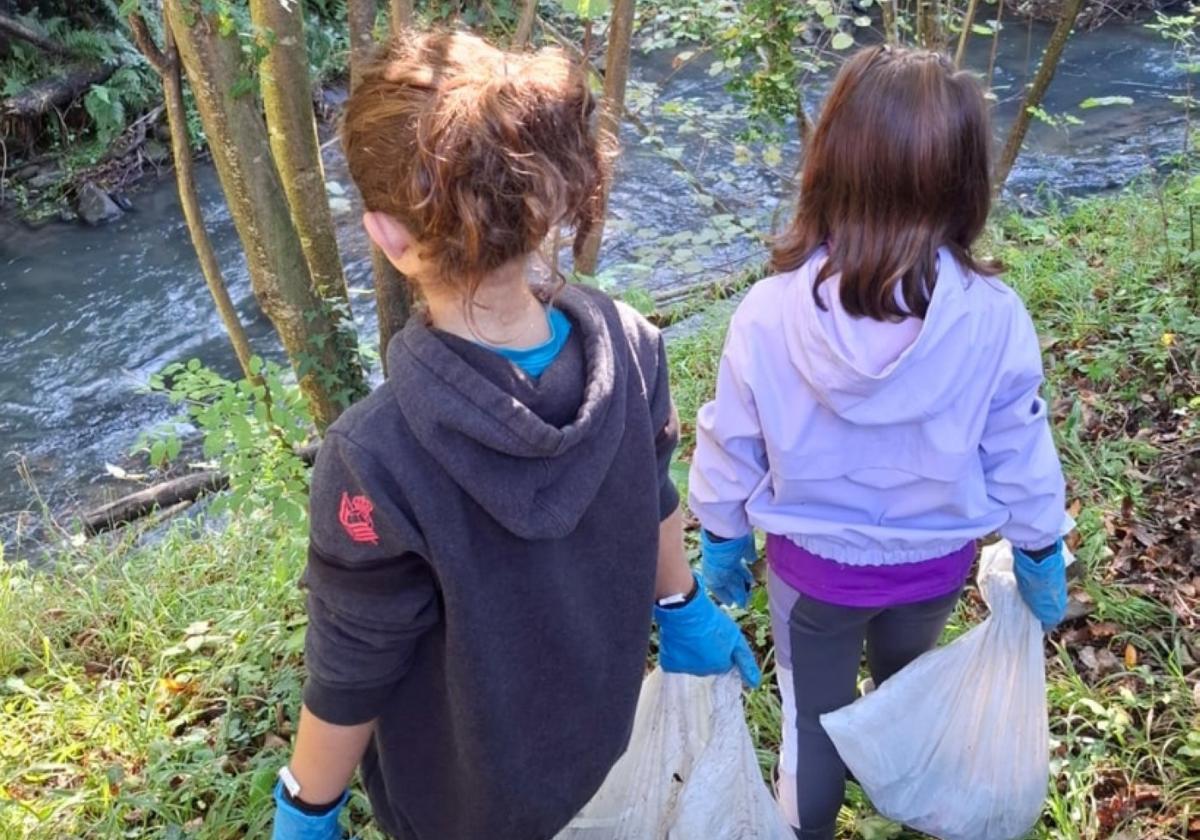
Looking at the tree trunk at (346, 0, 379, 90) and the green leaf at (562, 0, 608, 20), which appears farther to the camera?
the tree trunk at (346, 0, 379, 90)

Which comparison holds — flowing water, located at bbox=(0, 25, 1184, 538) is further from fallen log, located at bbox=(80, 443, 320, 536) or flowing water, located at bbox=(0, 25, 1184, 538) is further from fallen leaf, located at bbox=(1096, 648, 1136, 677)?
fallen leaf, located at bbox=(1096, 648, 1136, 677)

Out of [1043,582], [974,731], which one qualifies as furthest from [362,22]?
[974,731]

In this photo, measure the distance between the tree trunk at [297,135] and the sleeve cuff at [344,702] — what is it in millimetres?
1881

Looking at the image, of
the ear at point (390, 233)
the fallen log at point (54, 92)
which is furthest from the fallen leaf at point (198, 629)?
the fallen log at point (54, 92)

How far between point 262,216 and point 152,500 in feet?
6.94

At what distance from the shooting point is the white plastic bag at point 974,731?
1744mm

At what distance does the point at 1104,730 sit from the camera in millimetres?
2168

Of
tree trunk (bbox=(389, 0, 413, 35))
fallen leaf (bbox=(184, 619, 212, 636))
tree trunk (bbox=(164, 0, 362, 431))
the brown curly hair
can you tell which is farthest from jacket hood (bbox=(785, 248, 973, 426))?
fallen leaf (bbox=(184, 619, 212, 636))

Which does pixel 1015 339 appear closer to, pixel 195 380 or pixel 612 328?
pixel 612 328

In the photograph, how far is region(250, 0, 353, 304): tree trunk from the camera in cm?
257

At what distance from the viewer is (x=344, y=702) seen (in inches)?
48.2

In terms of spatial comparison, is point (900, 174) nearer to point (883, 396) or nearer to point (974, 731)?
point (883, 396)

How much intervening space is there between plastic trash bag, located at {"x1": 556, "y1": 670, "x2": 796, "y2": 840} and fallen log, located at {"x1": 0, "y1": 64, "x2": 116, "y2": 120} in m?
9.03

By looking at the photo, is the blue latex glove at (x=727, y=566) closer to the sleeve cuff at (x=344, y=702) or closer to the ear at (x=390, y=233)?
the sleeve cuff at (x=344, y=702)
